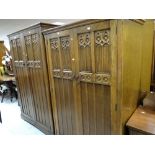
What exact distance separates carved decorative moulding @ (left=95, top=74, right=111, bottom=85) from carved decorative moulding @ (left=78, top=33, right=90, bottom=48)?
31 cm

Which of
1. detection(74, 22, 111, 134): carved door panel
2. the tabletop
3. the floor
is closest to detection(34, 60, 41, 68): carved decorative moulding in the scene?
detection(74, 22, 111, 134): carved door panel

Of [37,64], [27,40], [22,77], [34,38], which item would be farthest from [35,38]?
[22,77]

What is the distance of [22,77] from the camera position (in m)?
2.73

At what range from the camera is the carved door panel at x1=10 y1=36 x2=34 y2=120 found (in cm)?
257

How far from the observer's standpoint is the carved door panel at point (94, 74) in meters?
1.30

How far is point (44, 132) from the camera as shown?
A: 2.46 meters

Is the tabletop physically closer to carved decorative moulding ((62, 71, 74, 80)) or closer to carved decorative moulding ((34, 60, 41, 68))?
carved decorative moulding ((62, 71, 74, 80))

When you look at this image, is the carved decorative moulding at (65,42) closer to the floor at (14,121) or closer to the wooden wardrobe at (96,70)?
the wooden wardrobe at (96,70)

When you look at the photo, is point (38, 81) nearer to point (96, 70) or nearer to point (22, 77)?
point (22, 77)

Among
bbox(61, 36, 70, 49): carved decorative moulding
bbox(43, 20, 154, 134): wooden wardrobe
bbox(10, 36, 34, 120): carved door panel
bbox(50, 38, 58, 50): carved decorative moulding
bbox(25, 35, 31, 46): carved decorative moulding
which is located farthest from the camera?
bbox(10, 36, 34, 120): carved door panel

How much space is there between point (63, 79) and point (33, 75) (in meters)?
0.80

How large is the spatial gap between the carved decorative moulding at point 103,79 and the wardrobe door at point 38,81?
935 mm

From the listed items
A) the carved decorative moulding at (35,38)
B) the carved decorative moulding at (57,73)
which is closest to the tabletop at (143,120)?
the carved decorative moulding at (57,73)
